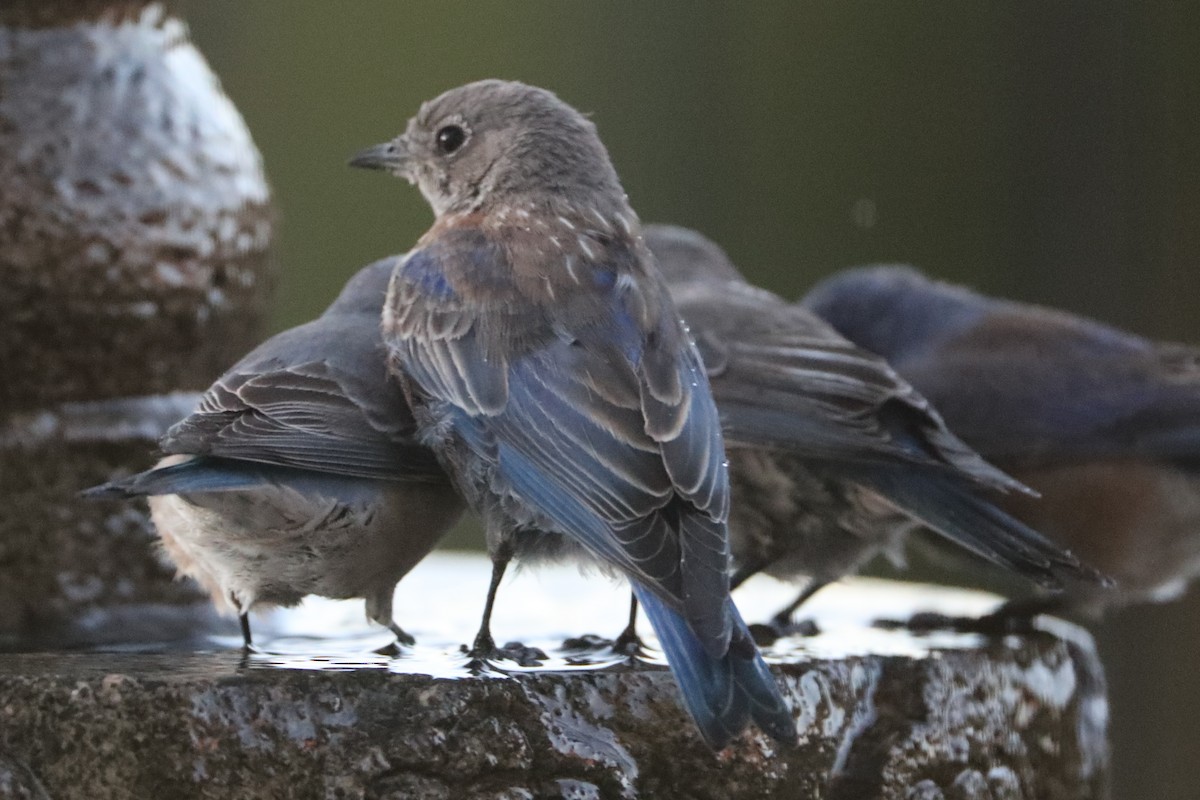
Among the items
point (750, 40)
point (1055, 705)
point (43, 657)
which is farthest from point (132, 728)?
point (750, 40)

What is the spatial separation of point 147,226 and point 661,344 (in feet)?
5.01

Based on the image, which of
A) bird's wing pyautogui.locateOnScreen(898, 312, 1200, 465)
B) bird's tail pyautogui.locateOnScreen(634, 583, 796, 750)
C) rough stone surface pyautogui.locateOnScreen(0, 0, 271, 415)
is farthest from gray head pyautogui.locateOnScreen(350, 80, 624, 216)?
bird's wing pyautogui.locateOnScreen(898, 312, 1200, 465)

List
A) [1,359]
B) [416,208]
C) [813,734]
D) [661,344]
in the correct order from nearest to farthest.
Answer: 1. [813,734]
2. [661,344]
3. [1,359]
4. [416,208]

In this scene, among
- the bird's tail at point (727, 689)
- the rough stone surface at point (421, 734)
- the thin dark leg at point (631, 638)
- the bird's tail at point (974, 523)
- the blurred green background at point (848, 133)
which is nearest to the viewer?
the bird's tail at point (727, 689)

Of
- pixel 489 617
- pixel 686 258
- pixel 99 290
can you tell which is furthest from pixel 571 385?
pixel 686 258

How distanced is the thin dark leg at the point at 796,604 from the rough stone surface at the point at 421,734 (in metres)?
0.99

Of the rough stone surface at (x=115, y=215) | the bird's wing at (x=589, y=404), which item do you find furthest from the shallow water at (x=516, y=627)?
the rough stone surface at (x=115, y=215)

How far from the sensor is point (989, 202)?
953cm

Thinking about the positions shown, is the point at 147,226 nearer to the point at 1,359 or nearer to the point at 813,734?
the point at 1,359

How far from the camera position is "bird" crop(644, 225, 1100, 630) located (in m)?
4.50

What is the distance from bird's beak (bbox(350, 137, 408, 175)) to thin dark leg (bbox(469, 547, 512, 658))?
1285mm

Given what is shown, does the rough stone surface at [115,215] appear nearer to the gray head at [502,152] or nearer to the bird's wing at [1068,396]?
the gray head at [502,152]

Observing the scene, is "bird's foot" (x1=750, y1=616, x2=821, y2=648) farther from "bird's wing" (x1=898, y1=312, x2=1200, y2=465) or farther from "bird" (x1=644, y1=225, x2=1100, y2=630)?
"bird's wing" (x1=898, y1=312, x2=1200, y2=465)

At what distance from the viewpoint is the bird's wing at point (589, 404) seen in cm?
327
